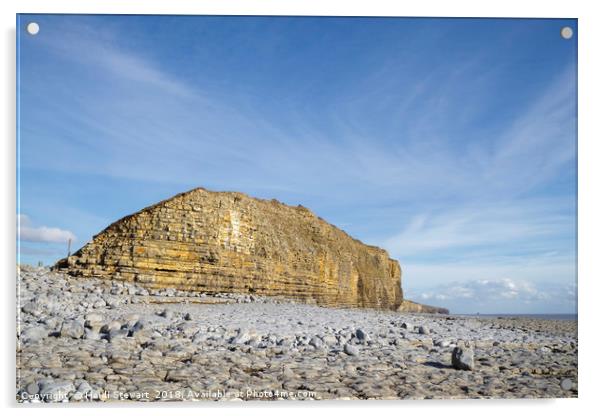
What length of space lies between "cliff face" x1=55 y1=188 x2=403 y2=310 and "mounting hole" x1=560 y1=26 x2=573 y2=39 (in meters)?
14.1

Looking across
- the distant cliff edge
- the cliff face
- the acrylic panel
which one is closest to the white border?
the acrylic panel

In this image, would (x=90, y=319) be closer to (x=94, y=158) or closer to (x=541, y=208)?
(x=94, y=158)

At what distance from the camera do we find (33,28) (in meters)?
6.86

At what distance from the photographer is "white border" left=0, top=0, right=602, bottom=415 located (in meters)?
6.48

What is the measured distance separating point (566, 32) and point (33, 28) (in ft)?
25.5

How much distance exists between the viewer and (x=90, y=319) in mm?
7566

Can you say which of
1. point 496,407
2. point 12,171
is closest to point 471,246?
point 496,407

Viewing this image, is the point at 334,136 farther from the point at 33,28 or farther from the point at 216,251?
the point at 216,251

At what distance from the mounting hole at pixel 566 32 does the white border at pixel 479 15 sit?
0.15m

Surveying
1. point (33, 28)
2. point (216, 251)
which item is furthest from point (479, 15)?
point (216, 251)

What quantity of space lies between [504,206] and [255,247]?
634 inches

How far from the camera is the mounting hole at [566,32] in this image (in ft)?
24.0

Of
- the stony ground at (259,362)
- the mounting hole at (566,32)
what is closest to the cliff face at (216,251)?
the stony ground at (259,362)

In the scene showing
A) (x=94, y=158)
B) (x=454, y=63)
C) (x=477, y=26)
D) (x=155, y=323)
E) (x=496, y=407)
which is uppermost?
(x=477, y=26)
